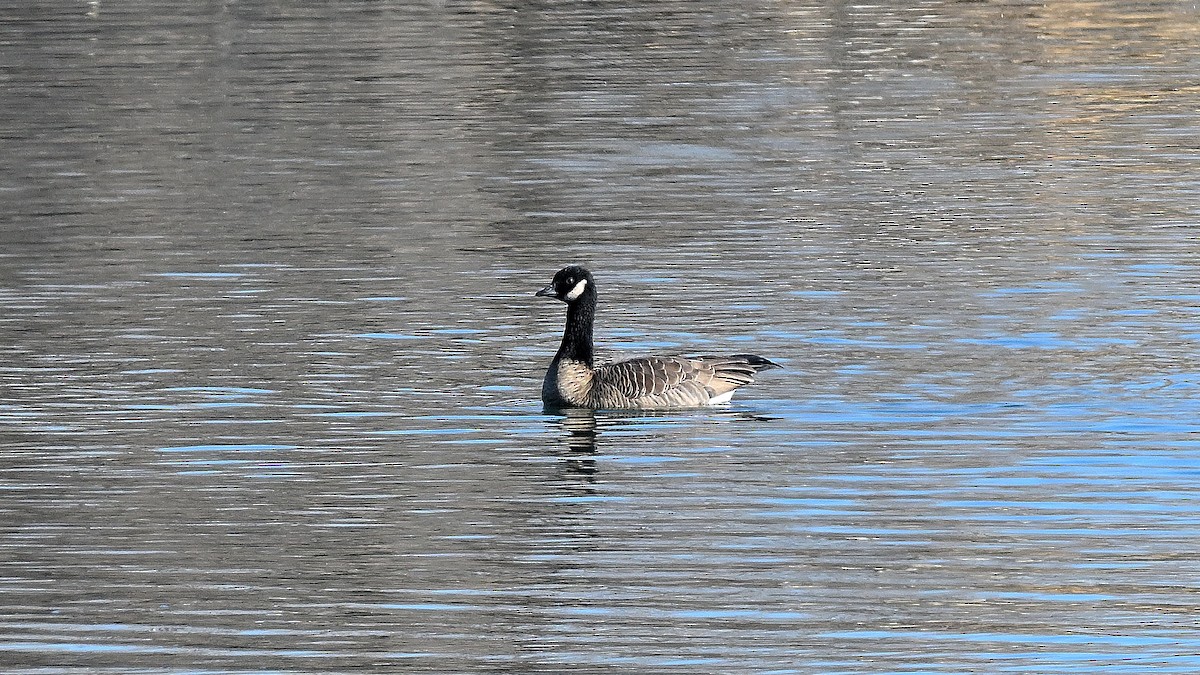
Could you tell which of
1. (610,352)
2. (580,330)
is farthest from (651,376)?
(610,352)

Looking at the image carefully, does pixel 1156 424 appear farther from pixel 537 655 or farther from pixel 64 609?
pixel 64 609

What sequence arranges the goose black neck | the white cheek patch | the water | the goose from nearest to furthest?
the water < the goose < the goose black neck < the white cheek patch

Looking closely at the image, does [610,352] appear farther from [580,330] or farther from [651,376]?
[651,376]

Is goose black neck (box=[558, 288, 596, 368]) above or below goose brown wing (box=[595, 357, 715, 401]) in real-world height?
above

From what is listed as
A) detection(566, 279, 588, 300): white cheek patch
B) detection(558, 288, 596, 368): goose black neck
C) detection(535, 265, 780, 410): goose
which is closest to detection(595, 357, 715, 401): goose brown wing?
detection(535, 265, 780, 410): goose

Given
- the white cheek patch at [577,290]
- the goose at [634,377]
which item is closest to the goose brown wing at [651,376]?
the goose at [634,377]

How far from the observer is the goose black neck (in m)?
18.1

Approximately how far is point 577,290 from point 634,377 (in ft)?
3.22

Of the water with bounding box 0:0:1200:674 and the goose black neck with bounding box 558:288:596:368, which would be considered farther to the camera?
the goose black neck with bounding box 558:288:596:368

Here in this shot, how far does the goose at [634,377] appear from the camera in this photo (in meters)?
17.4

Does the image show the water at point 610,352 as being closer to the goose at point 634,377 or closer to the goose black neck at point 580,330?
the goose at point 634,377

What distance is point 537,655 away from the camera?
11.3 meters

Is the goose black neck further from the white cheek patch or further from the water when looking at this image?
the water

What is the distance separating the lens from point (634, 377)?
1770cm
